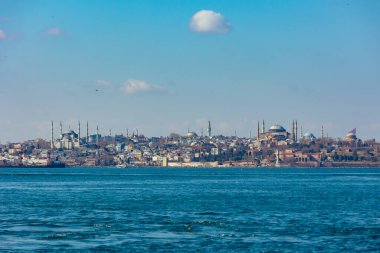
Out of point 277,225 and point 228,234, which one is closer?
point 228,234

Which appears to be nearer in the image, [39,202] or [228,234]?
[228,234]

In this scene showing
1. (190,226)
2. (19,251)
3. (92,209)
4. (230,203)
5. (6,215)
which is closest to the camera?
(19,251)

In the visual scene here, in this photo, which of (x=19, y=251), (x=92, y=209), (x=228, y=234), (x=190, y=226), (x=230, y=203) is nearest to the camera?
(x=19, y=251)

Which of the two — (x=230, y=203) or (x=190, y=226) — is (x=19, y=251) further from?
(x=230, y=203)

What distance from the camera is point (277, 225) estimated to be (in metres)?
42.0

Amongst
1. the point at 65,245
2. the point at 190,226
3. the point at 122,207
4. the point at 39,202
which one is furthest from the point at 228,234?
the point at 39,202

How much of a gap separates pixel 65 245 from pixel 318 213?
19828 millimetres

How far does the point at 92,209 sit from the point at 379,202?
21.5 metres

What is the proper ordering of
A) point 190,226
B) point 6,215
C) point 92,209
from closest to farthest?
1. point 190,226
2. point 6,215
3. point 92,209

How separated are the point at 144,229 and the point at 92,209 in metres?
12.9

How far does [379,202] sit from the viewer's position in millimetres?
61688

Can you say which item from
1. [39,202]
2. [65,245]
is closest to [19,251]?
[65,245]

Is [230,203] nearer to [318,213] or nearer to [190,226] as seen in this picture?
[318,213]

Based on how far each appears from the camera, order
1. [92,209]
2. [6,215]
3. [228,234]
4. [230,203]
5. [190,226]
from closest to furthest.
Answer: [228,234], [190,226], [6,215], [92,209], [230,203]
